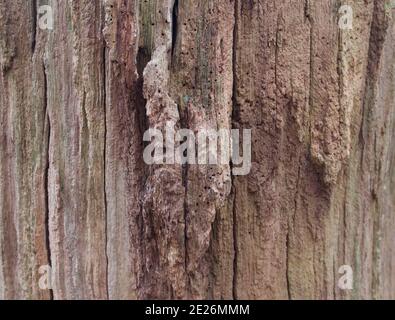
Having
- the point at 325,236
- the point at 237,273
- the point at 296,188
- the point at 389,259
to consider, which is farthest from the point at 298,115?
the point at 389,259

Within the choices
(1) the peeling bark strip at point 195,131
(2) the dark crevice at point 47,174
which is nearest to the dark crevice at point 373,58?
(1) the peeling bark strip at point 195,131

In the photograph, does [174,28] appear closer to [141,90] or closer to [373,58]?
[141,90]

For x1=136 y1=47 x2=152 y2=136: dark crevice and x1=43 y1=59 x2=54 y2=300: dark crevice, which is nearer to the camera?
x1=136 y1=47 x2=152 y2=136: dark crevice

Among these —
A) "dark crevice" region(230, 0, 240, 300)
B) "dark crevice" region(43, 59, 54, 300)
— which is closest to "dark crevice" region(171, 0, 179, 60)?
"dark crevice" region(230, 0, 240, 300)

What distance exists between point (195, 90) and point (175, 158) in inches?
8.0

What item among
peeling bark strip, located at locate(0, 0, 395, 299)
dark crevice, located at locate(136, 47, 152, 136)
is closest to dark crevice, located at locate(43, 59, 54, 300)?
peeling bark strip, located at locate(0, 0, 395, 299)

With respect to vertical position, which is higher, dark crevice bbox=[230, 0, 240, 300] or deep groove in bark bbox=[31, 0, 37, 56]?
deep groove in bark bbox=[31, 0, 37, 56]

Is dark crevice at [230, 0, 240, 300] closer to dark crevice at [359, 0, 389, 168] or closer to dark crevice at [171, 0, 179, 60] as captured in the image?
dark crevice at [171, 0, 179, 60]

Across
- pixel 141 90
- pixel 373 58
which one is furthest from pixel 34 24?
pixel 373 58

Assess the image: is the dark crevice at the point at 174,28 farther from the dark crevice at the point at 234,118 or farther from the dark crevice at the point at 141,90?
the dark crevice at the point at 234,118

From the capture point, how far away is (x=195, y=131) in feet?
4.17

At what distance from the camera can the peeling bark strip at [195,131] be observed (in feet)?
4.24

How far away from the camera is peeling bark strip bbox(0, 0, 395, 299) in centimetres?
129

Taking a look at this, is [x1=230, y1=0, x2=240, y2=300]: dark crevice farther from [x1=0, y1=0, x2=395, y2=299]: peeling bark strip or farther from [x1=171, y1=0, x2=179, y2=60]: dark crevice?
[x1=171, y1=0, x2=179, y2=60]: dark crevice
